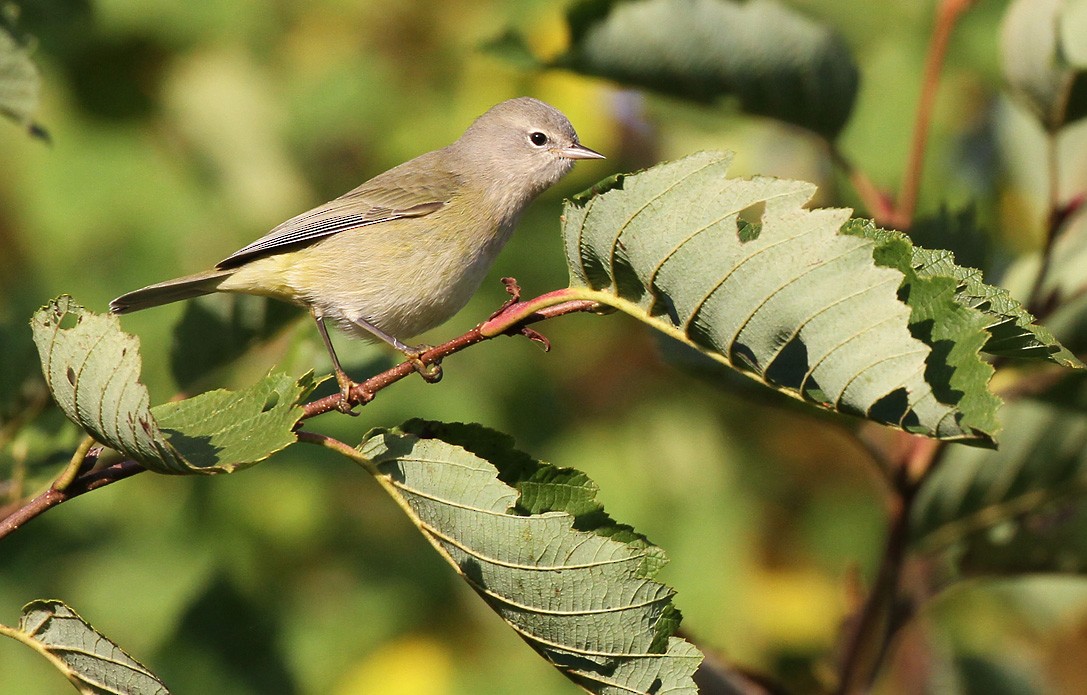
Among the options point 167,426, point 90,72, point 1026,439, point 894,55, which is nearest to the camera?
point 167,426

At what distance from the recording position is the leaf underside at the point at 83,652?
1874mm

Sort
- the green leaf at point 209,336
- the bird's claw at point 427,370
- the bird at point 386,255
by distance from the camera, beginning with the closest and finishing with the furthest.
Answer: the bird's claw at point 427,370 → the green leaf at point 209,336 → the bird at point 386,255

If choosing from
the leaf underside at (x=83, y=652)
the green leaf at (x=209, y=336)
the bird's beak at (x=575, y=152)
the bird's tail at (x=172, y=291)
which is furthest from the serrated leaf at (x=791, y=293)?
the bird's beak at (x=575, y=152)

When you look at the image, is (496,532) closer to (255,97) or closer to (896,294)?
(896,294)

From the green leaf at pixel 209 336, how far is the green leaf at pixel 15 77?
593 millimetres

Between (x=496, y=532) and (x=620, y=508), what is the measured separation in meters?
3.00

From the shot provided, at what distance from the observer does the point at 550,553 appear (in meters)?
1.90

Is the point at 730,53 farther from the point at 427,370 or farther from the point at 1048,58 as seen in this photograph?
the point at 427,370

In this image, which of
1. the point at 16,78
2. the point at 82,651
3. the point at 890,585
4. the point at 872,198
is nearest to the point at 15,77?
the point at 16,78

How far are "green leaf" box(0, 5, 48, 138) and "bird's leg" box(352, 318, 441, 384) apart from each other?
3.37 ft

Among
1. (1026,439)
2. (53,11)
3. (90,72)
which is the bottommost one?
(1026,439)

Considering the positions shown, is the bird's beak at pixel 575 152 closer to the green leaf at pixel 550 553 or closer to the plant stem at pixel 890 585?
the plant stem at pixel 890 585

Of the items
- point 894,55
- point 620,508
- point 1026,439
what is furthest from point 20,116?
point 894,55

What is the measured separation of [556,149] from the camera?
402 centimetres
